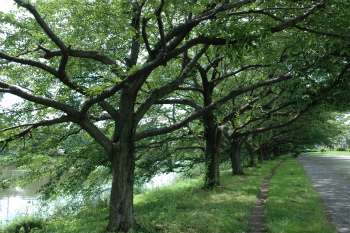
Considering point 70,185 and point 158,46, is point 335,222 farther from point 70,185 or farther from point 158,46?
point 70,185

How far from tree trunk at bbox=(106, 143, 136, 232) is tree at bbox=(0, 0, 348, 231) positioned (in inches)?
0.9

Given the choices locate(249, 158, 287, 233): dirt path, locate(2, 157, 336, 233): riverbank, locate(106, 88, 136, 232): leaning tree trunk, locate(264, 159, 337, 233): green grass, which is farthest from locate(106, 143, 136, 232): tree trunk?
locate(264, 159, 337, 233): green grass

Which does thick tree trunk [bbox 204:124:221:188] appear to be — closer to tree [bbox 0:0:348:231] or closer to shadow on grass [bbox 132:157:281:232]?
shadow on grass [bbox 132:157:281:232]

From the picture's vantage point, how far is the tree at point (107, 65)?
5.57 meters

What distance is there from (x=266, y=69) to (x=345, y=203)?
5593mm

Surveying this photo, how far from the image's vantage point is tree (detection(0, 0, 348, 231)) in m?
5.57

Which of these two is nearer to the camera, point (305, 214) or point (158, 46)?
point (158, 46)

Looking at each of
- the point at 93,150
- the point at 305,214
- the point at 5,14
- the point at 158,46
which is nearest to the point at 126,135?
the point at 158,46

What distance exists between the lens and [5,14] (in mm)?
8695

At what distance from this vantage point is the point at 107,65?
23.0 feet

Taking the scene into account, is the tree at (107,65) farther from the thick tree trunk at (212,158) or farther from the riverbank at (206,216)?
the thick tree trunk at (212,158)

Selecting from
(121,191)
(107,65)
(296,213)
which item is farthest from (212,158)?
(107,65)

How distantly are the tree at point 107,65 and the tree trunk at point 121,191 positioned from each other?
0.9 inches

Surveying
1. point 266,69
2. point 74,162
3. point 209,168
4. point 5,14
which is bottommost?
point 209,168
